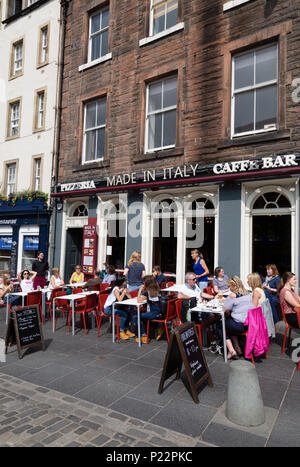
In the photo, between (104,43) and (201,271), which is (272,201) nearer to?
(201,271)

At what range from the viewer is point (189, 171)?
969 centimetres

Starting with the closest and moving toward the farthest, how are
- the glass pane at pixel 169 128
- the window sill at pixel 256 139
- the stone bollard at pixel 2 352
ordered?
the stone bollard at pixel 2 352 < the window sill at pixel 256 139 < the glass pane at pixel 169 128

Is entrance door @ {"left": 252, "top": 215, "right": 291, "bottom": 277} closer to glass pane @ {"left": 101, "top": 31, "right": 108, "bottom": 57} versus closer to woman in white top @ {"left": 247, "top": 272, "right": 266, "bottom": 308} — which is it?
woman in white top @ {"left": 247, "top": 272, "right": 266, "bottom": 308}

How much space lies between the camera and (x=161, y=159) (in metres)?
10.5

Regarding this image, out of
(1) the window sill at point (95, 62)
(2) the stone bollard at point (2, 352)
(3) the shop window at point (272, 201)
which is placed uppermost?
(1) the window sill at point (95, 62)

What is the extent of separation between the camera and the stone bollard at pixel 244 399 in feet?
11.7

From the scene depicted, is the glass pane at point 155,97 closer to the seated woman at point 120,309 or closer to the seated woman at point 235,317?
the seated woman at point 120,309

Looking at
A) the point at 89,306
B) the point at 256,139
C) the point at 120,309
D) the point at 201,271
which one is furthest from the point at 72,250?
the point at 256,139

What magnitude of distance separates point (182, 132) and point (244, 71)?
2.47 m

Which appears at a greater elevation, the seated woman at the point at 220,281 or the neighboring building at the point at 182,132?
the neighboring building at the point at 182,132

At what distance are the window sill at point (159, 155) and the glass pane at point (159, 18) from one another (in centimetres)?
445

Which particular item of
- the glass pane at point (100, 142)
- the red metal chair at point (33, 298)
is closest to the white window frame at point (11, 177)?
the glass pane at point (100, 142)
